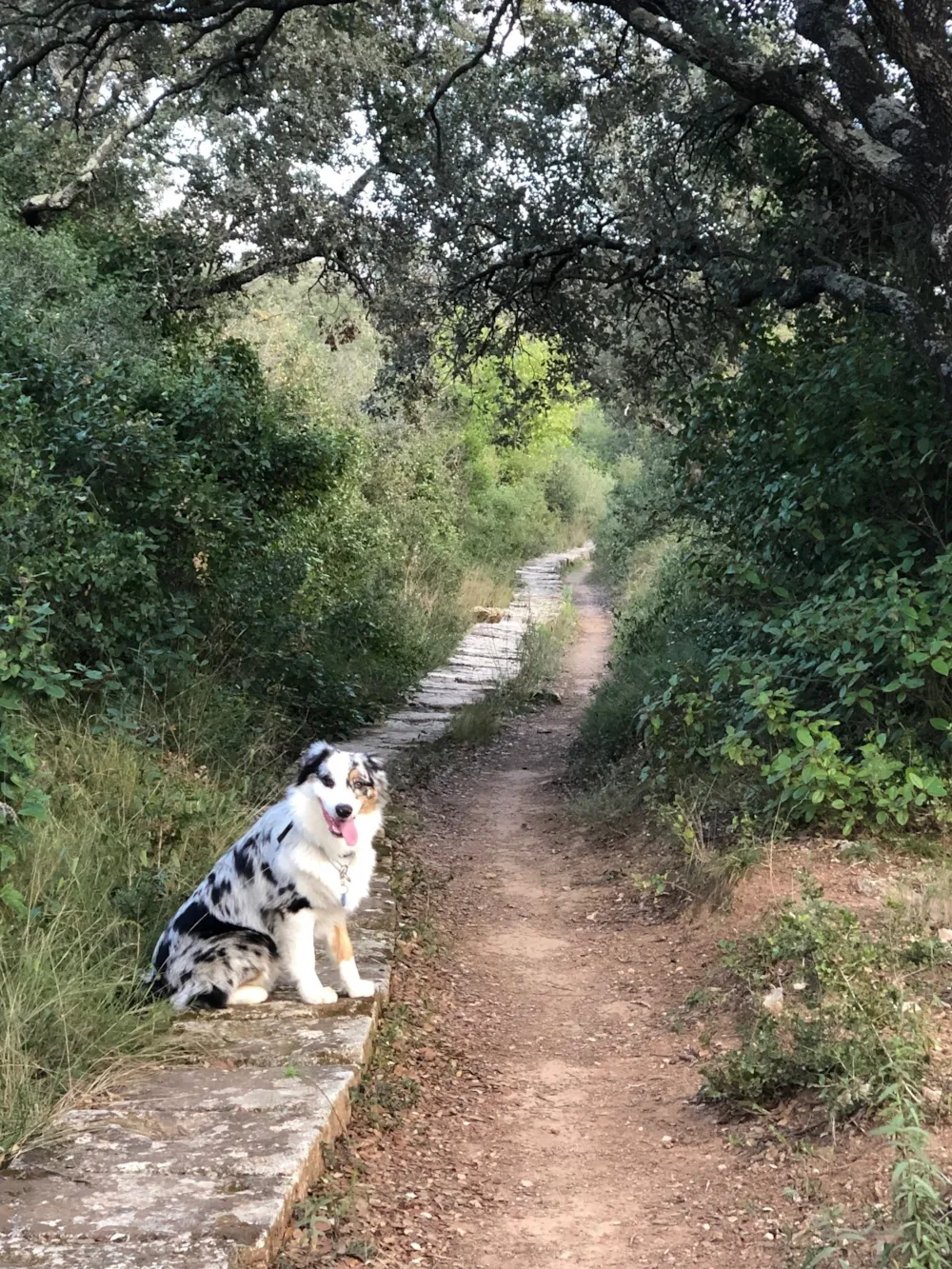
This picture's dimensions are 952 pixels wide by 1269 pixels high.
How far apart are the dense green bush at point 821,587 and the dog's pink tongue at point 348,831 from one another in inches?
90.0

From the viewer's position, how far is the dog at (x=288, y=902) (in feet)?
14.2

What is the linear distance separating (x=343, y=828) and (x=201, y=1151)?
1.34 m

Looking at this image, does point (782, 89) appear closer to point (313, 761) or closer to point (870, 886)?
point (870, 886)

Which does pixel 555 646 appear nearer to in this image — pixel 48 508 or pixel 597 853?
pixel 597 853

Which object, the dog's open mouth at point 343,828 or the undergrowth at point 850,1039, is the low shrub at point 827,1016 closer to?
the undergrowth at point 850,1039

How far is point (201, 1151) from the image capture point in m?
3.26

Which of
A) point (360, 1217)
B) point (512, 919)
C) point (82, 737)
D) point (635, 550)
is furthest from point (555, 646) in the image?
point (360, 1217)

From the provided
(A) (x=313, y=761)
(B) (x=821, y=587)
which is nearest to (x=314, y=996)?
(A) (x=313, y=761)

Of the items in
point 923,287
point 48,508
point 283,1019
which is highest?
point 923,287

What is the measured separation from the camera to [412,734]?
10164 millimetres

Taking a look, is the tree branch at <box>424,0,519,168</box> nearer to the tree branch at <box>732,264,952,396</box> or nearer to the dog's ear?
the tree branch at <box>732,264,952,396</box>

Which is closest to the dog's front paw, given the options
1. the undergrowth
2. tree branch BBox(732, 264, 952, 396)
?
the undergrowth

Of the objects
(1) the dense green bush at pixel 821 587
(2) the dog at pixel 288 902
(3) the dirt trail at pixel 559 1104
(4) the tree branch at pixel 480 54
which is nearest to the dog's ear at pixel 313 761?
(2) the dog at pixel 288 902

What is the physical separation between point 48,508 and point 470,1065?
413cm
